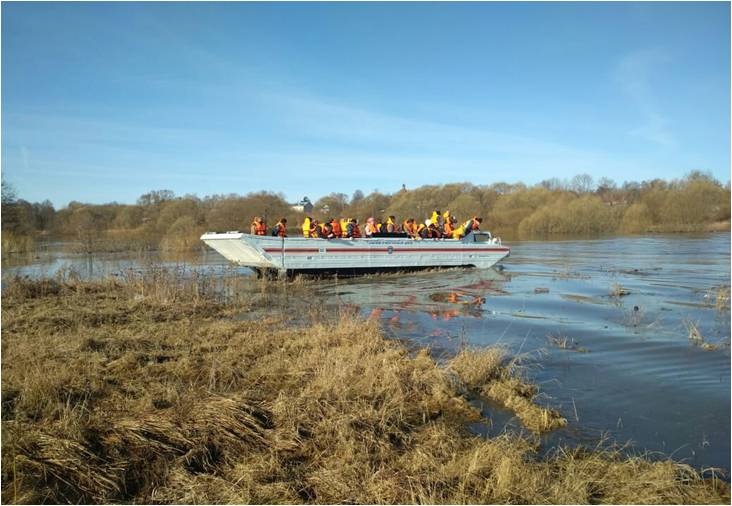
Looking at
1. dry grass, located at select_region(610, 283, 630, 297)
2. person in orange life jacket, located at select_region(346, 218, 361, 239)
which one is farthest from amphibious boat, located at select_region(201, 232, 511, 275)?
dry grass, located at select_region(610, 283, 630, 297)

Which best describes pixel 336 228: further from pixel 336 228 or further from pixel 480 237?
pixel 480 237

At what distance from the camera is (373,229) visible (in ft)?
73.9

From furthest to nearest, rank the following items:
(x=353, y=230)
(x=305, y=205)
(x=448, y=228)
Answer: (x=305, y=205), (x=448, y=228), (x=353, y=230)

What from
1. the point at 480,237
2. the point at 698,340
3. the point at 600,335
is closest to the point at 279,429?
the point at 600,335

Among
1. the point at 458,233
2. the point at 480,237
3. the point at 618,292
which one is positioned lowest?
the point at 618,292

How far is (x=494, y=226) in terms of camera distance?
66.9 meters

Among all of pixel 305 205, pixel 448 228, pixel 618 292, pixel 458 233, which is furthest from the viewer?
pixel 305 205

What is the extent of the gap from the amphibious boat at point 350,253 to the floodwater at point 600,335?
26.6 inches

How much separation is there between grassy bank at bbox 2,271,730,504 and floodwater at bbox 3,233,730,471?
0.68 meters

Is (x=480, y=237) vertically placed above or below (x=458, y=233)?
below

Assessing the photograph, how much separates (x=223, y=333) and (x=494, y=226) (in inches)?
2383

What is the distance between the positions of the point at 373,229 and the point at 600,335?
13061mm

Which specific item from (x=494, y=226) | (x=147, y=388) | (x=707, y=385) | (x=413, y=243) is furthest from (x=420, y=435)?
(x=494, y=226)

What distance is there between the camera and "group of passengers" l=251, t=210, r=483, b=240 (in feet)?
66.3
